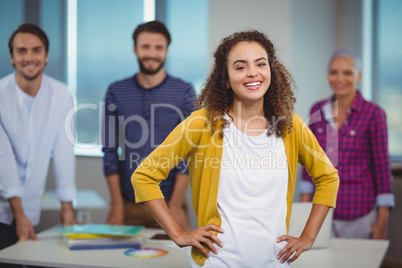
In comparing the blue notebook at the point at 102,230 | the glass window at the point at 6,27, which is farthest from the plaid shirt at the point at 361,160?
the glass window at the point at 6,27

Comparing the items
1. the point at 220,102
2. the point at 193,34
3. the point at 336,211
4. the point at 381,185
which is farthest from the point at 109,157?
the point at 193,34

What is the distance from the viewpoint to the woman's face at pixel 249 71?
1562mm

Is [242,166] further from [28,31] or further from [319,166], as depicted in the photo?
[28,31]

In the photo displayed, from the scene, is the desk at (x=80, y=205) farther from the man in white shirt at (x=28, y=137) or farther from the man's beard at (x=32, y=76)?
the man's beard at (x=32, y=76)

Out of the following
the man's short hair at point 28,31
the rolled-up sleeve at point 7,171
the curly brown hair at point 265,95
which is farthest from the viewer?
the man's short hair at point 28,31

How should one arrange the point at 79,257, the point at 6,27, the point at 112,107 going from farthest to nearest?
1. the point at 112,107
2. the point at 6,27
3. the point at 79,257

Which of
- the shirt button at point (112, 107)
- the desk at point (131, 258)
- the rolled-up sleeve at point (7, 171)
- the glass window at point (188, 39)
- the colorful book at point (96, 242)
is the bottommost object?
the desk at point (131, 258)

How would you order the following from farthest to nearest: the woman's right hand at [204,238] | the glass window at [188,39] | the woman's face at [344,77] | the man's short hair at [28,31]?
the glass window at [188,39]
the woman's face at [344,77]
the man's short hair at [28,31]
the woman's right hand at [204,238]

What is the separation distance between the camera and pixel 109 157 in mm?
2658

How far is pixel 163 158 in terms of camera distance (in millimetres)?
1574

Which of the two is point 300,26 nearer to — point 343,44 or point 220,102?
point 343,44

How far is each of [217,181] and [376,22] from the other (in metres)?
2.92

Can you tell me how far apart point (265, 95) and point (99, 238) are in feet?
3.38

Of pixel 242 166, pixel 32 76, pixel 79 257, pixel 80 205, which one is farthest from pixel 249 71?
pixel 80 205
